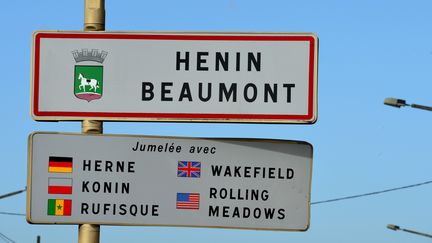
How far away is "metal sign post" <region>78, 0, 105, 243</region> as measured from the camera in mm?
8297

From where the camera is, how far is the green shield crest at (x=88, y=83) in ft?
27.0

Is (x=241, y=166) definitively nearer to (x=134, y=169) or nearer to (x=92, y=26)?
(x=134, y=169)

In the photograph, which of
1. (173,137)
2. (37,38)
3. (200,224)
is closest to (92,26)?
(37,38)

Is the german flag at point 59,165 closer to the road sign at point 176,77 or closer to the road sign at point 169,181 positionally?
the road sign at point 169,181

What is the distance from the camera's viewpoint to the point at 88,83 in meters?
8.24

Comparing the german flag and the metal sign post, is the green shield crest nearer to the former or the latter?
the metal sign post

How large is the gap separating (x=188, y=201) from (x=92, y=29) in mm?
1405

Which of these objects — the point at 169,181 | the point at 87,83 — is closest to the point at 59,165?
the point at 87,83

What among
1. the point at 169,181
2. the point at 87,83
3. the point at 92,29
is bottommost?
the point at 169,181

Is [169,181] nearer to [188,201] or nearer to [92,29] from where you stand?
[188,201]

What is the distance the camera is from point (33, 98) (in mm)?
8281

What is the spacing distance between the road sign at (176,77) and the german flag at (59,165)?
29 cm

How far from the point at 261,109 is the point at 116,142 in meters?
1.06

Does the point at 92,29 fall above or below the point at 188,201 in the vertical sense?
above
